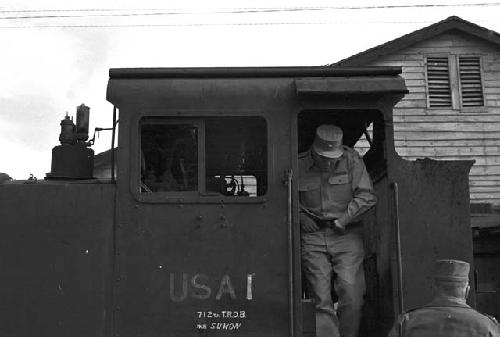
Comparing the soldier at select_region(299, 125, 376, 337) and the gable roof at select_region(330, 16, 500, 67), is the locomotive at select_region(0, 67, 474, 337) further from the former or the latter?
the gable roof at select_region(330, 16, 500, 67)

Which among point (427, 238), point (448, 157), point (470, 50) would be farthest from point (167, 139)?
point (470, 50)

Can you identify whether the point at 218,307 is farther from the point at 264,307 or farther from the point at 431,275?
the point at 431,275

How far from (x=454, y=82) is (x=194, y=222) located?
1191cm

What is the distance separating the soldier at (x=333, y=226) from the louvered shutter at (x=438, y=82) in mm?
10562

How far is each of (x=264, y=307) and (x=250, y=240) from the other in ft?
1.59

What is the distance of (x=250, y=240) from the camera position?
476cm

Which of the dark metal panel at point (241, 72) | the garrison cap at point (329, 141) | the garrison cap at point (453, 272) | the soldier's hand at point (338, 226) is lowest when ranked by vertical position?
the garrison cap at point (453, 272)

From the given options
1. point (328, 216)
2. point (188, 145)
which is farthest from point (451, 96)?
point (188, 145)

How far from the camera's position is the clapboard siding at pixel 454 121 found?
14812mm

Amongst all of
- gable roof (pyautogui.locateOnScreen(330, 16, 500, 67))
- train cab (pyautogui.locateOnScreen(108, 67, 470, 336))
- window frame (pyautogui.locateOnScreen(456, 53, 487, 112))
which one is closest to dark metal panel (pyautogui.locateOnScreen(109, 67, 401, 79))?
train cab (pyautogui.locateOnScreen(108, 67, 470, 336))

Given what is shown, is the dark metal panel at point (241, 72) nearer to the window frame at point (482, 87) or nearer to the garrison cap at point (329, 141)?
the garrison cap at point (329, 141)

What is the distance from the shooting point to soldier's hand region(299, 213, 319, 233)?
5188 mm

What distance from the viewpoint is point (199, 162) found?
482 cm

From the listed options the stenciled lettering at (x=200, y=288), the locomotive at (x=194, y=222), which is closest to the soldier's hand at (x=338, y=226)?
the locomotive at (x=194, y=222)
